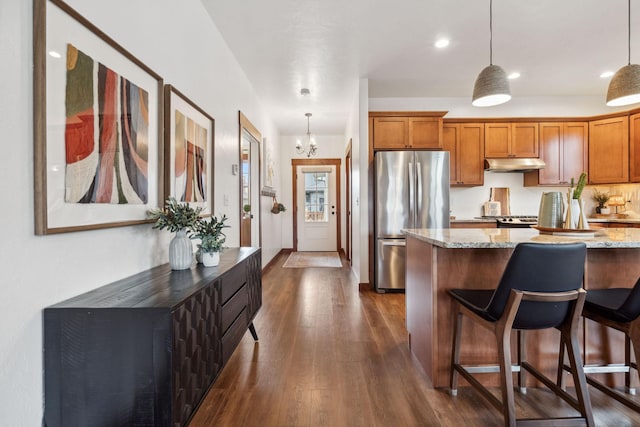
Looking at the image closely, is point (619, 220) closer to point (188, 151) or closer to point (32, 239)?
point (188, 151)

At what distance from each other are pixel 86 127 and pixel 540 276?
6.69 ft

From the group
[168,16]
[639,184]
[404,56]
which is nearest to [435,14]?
[404,56]

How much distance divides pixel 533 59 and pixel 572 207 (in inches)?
94.7

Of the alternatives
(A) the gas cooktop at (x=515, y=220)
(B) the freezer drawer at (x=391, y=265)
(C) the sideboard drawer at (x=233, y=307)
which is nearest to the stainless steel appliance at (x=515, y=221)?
(A) the gas cooktop at (x=515, y=220)

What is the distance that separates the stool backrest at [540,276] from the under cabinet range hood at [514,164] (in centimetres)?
346

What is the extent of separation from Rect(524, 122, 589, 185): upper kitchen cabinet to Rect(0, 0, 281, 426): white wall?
507cm

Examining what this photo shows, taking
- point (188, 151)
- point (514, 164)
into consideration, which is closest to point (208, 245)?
point (188, 151)

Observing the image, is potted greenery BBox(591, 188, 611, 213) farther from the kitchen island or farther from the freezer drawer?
the kitchen island

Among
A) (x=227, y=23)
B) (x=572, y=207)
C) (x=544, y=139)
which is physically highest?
(x=227, y=23)

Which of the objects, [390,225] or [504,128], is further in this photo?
[504,128]

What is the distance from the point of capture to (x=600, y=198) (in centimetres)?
479

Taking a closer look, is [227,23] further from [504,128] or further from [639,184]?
[639,184]

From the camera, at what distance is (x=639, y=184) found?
4457 millimetres

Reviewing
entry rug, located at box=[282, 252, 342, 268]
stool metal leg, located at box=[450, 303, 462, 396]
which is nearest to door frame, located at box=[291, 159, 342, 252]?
entry rug, located at box=[282, 252, 342, 268]
